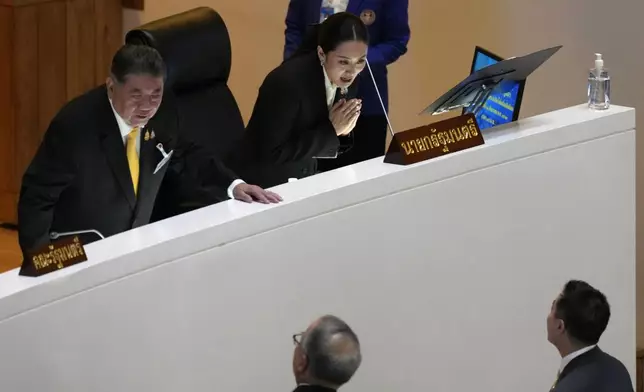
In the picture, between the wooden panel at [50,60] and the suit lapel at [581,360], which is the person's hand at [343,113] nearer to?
the suit lapel at [581,360]

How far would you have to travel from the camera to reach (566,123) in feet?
13.7

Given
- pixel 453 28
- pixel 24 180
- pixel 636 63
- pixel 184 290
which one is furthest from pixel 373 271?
pixel 453 28

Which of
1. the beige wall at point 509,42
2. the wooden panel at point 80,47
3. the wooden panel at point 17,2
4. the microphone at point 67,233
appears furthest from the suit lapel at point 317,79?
the wooden panel at point 80,47

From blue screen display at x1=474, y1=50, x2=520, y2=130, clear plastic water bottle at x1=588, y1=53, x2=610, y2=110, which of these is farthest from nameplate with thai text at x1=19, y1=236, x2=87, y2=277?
clear plastic water bottle at x1=588, y1=53, x2=610, y2=110

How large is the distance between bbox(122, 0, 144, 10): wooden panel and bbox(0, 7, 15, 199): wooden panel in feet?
2.86

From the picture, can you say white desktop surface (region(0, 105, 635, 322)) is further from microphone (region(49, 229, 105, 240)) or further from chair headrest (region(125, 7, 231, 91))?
chair headrest (region(125, 7, 231, 91))

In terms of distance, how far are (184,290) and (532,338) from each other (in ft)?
4.33

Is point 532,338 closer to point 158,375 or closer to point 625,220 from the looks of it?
point 625,220

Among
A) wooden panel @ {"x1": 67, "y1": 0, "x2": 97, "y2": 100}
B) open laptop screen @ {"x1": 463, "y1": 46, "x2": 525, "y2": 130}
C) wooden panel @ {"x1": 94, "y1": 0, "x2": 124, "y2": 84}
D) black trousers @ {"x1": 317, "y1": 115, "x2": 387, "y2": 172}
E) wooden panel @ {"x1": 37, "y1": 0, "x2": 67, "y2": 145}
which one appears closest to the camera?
open laptop screen @ {"x1": 463, "y1": 46, "x2": 525, "y2": 130}

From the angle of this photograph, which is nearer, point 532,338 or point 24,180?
point 24,180

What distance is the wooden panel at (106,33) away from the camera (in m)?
6.82

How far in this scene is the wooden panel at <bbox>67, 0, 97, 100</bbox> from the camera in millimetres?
6605

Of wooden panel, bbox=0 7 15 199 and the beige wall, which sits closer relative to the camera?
the beige wall

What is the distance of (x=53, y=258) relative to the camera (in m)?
3.06
